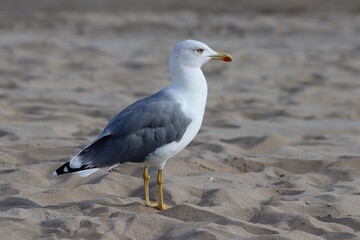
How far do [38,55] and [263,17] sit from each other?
5.99 m

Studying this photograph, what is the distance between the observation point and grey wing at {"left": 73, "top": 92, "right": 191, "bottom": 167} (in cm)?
523

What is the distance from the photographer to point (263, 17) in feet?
56.8

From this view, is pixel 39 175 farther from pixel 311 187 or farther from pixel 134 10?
pixel 134 10

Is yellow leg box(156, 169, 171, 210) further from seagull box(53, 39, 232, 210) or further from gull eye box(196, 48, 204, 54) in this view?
gull eye box(196, 48, 204, 54)

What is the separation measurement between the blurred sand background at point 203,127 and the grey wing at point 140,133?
0.98ft

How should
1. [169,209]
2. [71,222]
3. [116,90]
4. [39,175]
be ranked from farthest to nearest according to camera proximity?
[116,90] → [39,175] → [169,209] → [71,222]

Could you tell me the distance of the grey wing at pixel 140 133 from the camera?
5.23 meters

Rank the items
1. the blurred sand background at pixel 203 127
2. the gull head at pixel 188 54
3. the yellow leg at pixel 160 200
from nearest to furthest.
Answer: the blurred sand background at pixel 203 127 → the yellow leg at pixel 160 200 → the gull head at pixel 188 54

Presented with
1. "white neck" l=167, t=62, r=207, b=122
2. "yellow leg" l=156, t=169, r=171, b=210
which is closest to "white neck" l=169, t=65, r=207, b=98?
"white neck" l=167, t=62, r=207, b=122

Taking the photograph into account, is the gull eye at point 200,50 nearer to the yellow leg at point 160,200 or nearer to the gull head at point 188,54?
the gull head at point 188,54

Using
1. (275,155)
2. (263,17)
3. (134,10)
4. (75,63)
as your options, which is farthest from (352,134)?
(134,10)

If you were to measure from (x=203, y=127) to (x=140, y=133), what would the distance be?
288cm

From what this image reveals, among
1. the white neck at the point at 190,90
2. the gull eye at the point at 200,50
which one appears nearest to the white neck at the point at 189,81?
the white neck at the point at 190,90

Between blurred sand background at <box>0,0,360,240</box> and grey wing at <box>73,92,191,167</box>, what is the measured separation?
0.98 ft
